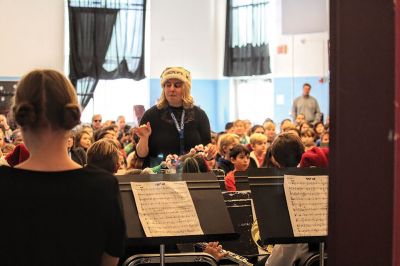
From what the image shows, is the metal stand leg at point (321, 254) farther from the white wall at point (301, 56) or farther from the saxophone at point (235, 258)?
the white wall at point (301, 56)

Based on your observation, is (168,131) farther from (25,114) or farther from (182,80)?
(25,114)

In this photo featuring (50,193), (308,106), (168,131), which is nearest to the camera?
(50,193)

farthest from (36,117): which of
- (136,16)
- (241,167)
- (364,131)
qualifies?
(136,16)

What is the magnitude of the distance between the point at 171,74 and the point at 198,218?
6.16 feet

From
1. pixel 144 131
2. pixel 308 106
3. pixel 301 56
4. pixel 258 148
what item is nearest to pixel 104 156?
pixel 144 131

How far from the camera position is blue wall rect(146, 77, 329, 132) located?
1571cm

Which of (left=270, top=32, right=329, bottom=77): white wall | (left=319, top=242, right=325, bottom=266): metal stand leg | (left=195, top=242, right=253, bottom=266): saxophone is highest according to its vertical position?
(left=270, top=32, right=329, bottom=77): white wall

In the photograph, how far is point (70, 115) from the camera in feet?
7.18

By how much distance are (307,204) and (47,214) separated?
1783 mm

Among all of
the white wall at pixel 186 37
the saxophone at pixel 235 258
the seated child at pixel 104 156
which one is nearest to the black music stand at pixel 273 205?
the saxophone at pixel 235 258

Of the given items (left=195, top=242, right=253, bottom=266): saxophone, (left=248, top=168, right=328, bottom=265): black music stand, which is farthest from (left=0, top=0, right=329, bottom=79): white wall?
(left=248, top=168, right=328, bottom=265): black music stand

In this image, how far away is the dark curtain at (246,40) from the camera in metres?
16.9

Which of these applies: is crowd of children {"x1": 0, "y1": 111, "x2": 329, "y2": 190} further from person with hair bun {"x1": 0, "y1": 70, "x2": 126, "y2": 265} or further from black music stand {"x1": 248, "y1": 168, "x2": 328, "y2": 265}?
black music stand {"x1": 248, "y1": 168, "x2": 328, "y2": 265}

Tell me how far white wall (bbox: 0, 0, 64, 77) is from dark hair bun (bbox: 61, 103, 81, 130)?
1429 cm
